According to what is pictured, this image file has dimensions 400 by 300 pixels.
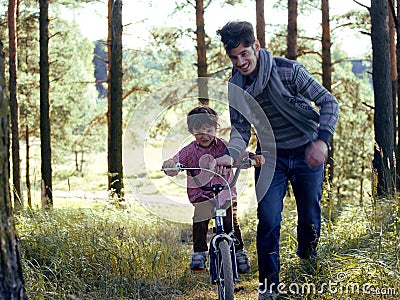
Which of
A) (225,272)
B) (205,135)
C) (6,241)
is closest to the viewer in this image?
(6,241)

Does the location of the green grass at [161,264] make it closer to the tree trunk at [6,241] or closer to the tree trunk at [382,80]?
the tree trunk at [6,241]

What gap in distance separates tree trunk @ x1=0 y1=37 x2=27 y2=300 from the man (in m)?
1.59

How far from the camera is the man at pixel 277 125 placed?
390 cm

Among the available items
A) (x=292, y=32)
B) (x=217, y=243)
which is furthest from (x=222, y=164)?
(x=292, y=32)

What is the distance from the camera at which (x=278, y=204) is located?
4.07 metres

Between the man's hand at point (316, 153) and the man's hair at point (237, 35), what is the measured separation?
855 millimetres

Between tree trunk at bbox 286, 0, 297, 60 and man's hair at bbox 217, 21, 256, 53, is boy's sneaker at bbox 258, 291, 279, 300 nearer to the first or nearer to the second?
man's hair at bbox 217, 21, 256, 53

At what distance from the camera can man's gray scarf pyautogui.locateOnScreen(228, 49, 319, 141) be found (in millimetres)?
3934

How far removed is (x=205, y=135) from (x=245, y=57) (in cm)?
102

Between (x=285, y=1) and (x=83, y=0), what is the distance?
590 centimetres

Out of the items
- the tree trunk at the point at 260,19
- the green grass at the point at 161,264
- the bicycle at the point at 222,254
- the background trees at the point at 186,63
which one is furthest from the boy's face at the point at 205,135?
the tree trunk at the point at 260,19

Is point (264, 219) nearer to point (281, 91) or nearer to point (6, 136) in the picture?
point (281, 91)

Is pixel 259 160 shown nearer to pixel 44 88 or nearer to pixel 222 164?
pixel 222 164

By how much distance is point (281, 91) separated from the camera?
13.1 ft
